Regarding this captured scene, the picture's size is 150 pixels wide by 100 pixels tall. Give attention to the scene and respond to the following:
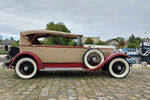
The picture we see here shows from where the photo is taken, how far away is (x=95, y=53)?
146 inches

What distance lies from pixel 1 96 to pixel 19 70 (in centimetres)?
141

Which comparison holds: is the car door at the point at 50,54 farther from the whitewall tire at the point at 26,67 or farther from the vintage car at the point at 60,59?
the whitewall tire at the point at 26,67

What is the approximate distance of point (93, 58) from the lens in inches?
145

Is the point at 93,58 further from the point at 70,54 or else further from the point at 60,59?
the point at 60,59

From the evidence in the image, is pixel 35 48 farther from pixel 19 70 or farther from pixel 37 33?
pixel 19 70

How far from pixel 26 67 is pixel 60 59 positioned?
3.96 ft

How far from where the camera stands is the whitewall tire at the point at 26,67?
3.47m

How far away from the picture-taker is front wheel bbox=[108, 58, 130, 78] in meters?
3.66

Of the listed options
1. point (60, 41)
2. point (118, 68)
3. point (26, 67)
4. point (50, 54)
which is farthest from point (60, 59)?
point (118, 68)

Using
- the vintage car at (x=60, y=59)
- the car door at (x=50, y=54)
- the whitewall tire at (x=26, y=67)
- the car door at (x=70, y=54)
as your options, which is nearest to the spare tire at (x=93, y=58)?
the vintage car at (x=60, y=59)

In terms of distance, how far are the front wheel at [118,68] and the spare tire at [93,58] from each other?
44 cm

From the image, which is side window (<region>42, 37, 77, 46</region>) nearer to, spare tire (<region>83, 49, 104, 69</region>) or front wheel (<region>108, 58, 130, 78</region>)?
spare tire (<region>83, 49, 104, 69</region>)

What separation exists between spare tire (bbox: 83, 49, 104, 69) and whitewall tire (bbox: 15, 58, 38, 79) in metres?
1.82

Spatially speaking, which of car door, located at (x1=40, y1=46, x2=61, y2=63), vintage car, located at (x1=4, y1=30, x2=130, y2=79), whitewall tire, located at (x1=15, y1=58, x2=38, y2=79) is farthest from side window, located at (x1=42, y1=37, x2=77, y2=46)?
whitewall tire, located at (x1=15, y1=58, x2=38, y2=79)
